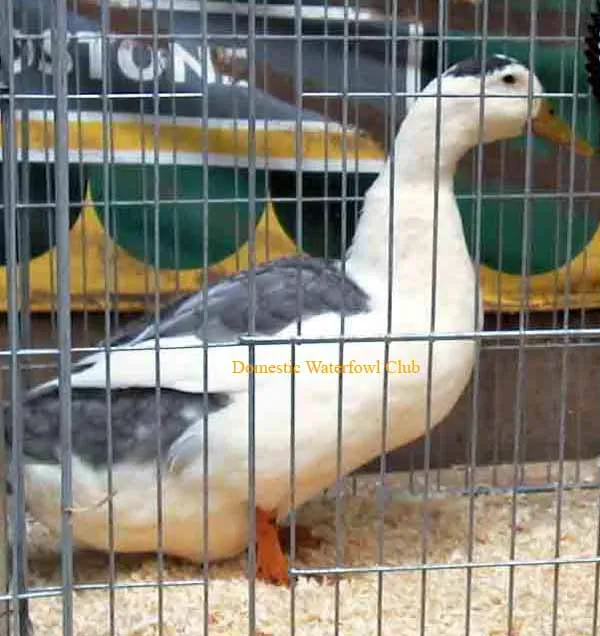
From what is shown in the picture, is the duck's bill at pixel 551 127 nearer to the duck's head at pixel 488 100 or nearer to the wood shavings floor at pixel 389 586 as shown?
the duck's head at pixel 488 100

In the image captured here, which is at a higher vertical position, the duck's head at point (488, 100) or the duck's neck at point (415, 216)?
the duck's head at point (488, 100)

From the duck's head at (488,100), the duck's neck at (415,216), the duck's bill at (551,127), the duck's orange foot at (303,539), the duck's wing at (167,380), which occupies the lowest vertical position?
the duck's orange foot at (303,539)

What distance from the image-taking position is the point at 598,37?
1.48m

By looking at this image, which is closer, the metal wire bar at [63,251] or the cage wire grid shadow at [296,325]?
the metal wire bar at [63,251]

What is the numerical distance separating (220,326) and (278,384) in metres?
0.11

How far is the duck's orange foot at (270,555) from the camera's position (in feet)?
5.29

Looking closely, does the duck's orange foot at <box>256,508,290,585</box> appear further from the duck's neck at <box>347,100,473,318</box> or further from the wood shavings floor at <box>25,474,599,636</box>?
the duck's neck at <box>347,100,473,318</box>

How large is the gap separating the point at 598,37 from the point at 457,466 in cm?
84

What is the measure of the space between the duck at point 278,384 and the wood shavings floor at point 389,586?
0.07 m

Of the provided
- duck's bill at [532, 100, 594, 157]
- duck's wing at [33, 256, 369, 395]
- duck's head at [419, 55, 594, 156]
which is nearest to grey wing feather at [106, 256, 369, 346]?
duck's wing at [33, 256, 369, 395]

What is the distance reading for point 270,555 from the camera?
5.31ft

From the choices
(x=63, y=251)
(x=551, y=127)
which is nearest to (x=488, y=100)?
(x=551, y=127)

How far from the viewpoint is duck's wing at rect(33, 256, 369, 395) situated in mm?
1478

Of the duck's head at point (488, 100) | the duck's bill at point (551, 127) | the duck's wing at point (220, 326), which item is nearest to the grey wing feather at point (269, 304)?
the duck's wing at point (220, 326)
